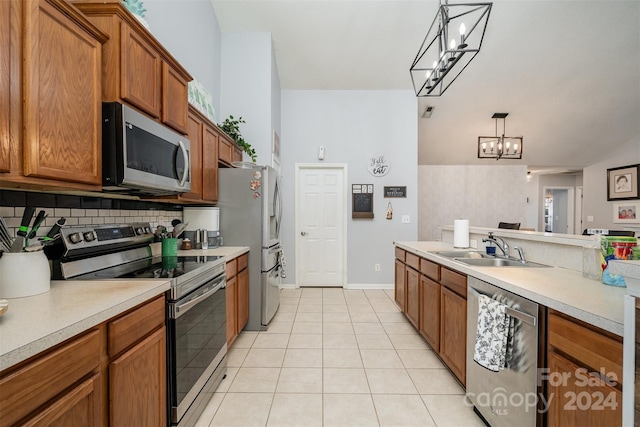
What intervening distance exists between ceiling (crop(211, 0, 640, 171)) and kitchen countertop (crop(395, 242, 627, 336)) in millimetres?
3087

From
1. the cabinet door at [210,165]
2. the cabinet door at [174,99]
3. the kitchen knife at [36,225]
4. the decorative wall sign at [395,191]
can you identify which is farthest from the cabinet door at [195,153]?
the decorative wall sign at [395,191]

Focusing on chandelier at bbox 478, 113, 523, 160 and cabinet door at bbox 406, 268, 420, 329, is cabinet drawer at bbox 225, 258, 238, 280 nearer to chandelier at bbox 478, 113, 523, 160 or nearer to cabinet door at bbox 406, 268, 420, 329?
cabinet door at bbox 406, 268, 420, 329

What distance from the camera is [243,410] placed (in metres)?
1.67

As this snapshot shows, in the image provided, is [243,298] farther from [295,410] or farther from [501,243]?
[501,243]

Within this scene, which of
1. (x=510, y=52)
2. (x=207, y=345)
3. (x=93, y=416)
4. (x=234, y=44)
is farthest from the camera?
(x=510, y=52)

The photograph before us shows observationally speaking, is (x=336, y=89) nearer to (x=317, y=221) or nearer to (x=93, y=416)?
(x=317, y=221)

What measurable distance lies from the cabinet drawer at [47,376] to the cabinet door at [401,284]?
2706 mm

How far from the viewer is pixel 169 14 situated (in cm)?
242

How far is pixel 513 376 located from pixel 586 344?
0.46 metres

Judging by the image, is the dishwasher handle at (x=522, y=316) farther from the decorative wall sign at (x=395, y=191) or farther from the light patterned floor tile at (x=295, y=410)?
the decorative wall sign at (x=395, y=191)

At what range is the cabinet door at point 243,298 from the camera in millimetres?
2498

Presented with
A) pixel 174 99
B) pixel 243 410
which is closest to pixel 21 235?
pixel 174 99

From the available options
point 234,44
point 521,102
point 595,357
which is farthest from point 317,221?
point 521,102

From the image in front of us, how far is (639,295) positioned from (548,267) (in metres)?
1.17
